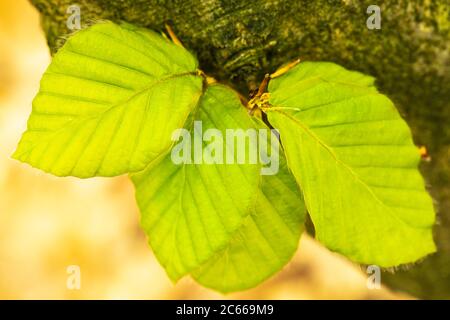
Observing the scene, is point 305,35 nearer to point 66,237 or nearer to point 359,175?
point 359,175

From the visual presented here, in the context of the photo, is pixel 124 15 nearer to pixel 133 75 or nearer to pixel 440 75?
pixel 133 75

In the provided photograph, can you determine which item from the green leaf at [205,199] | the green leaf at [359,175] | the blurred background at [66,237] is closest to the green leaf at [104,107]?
the green leaf at [205,199]

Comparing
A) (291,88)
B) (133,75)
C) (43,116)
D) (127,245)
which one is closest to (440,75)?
(291,88)

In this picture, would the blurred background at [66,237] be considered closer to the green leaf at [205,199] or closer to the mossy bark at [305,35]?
the mossy bark at [305,35]

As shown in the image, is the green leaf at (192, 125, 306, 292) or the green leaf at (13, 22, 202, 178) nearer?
the green leaf at (13, 22, 202, 178)

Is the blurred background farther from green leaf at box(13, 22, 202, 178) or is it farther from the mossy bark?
green leaf at box(13, 22, 202, 178)

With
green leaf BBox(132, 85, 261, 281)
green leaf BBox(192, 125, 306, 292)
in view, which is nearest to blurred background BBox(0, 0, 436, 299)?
green leaf BBox(192, 125, 306, 292)

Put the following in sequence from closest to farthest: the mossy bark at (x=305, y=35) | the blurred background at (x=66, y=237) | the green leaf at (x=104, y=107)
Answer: the green leaf at (x=104, y=107) < the mossy bark at (x=305, y=35) < the blurred background at (x=66, y=237)
